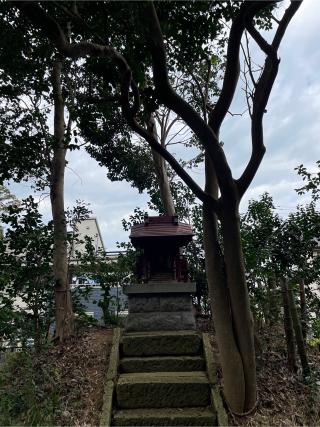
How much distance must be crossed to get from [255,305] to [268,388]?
2.03m

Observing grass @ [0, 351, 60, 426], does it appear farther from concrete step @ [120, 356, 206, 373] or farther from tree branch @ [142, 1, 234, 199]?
tree branch @ [142, 1, 234, 199]

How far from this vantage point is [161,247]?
7492 millimetres

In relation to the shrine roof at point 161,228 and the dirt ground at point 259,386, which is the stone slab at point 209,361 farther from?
the shrine roof at point 161,228

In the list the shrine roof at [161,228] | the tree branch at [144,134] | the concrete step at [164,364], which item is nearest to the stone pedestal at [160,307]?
the shrine roof at [161,228]

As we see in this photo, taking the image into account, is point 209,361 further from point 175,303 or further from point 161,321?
point 175,303

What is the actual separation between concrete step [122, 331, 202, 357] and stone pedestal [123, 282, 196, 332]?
905mm

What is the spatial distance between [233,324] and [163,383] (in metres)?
1.16

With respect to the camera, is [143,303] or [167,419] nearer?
[167,419]

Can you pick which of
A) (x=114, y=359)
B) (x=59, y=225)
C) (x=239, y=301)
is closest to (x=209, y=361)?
(x=239, y=301)

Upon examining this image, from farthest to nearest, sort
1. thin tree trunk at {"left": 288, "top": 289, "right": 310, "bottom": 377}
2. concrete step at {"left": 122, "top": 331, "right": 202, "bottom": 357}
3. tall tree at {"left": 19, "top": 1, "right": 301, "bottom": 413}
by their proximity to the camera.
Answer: concrete step at {"left": 122, "top": 331, "right": 202, "bottom": 357} → thin tree trunk at {"left": 288, "top": 289, "right": 310, "bottom": 377} → tall tree at {"left": 19, "top": 1, "right": 301, "bottom": 413}

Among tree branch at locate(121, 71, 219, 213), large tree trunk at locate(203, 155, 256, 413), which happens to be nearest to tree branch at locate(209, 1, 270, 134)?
tree branch at locate(121, 71, 219, 213)

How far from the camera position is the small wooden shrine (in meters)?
6.43

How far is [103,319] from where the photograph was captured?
768 centimetres

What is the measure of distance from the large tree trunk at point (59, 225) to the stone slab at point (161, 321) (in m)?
1.16
